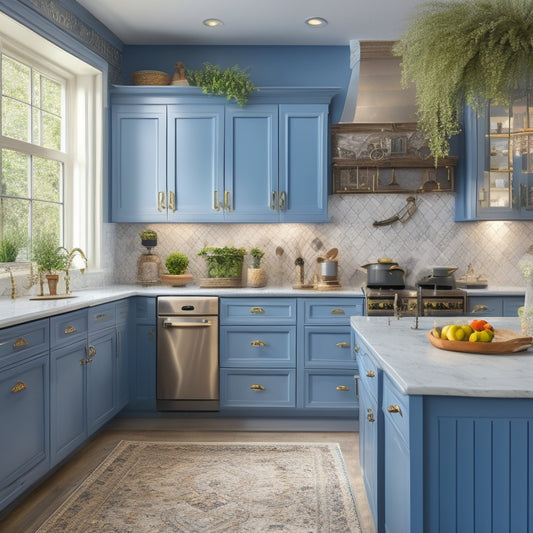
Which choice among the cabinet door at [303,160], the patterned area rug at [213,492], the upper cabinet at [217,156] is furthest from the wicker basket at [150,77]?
the patterned area rug at [213,492]

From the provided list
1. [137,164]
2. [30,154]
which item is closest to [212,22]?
[137,164]

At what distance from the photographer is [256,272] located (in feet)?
14.7

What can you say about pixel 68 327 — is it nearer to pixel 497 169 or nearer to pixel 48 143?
pixel 48 143

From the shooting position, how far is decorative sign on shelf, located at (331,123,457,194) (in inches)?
177

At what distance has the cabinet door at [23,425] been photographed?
7.98 feet

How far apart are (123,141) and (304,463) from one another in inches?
112

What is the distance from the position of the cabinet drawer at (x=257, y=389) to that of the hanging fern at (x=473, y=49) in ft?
8.94

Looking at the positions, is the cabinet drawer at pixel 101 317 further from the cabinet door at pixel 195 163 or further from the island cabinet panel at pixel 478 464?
the island cabinet panel at pixel 478 464

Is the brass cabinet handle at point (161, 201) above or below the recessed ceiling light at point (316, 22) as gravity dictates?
below

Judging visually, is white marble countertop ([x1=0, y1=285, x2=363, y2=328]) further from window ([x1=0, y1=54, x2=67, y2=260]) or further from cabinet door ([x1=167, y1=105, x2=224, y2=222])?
cabinet door ([x1=167, y1=105, x2=224, y2=222])

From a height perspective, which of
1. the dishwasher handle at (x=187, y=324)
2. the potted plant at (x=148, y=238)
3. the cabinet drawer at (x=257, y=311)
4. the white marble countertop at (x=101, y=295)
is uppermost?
the potted plant at (x=148, y=238)

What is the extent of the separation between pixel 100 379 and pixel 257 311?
3.93 feet

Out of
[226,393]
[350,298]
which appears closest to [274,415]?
[226,393]

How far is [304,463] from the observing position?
11.1ft
